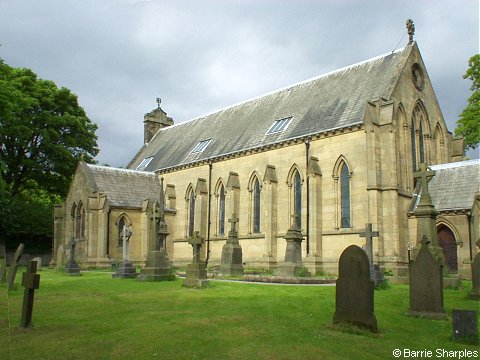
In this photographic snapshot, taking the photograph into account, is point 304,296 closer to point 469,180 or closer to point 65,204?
point 469,180

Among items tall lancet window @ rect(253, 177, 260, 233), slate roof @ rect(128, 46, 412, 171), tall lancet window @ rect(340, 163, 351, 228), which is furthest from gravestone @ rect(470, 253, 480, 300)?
tall lancet window @ rect(253, 177, 260, 233)

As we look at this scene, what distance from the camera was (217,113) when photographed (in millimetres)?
40469

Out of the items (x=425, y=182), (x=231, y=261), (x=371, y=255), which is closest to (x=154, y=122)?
(x=231, y=261)

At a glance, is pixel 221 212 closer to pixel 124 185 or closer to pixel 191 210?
pixel 191 210

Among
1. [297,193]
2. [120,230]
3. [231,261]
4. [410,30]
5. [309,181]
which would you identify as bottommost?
[231,261]

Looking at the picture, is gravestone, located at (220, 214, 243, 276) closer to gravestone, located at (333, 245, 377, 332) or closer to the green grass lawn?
the green grass lawn

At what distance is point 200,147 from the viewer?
121ft

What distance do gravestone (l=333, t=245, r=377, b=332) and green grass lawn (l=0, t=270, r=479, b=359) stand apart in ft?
0.82

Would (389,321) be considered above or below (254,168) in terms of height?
Result: below

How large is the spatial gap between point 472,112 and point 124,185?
26.3 meters

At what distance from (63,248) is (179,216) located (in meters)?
9.40

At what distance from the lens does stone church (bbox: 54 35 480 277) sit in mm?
23422

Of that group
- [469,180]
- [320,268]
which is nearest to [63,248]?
[320,268]

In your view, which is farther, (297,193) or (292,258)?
(297,193)
